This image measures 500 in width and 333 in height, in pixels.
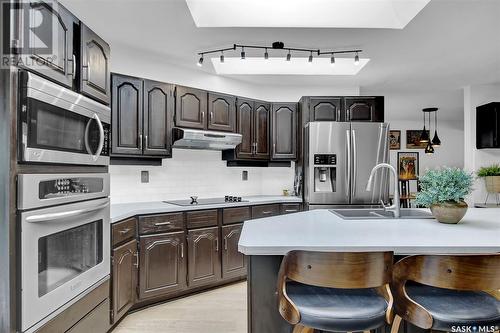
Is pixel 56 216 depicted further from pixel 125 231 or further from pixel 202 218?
pixel 202 218

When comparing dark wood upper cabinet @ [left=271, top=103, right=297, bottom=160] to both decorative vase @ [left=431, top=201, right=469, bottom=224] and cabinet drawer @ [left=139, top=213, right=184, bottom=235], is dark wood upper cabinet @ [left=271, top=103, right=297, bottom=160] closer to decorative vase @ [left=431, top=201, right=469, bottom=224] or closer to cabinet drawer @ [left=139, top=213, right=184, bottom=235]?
cabinet drawer @ [left=139, top=213, right=184, bottom=235]

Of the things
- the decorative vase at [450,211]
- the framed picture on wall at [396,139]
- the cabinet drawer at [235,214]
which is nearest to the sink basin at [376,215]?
the decorative vase at [450,211]

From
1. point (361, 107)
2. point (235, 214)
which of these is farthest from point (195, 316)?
point (361, 107)

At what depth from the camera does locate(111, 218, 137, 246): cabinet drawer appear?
A: 2365 mm

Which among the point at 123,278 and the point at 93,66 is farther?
the point at 123,278

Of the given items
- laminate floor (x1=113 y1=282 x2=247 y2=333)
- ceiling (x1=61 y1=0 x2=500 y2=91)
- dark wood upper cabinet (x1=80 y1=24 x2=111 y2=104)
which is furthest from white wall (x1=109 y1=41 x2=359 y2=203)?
dark wood upper cabinet (x1=80 y1=24 x2=111 y2=104)

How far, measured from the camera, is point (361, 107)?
4.20 metres

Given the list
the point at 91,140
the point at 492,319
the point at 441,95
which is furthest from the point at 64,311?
the point at 441,95

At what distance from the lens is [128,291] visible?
2596 millimetres

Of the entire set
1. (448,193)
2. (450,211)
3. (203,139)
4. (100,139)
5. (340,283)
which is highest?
(203,139)

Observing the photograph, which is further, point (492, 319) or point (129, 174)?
point (129, 174)

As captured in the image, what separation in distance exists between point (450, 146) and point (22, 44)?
9.31 meters

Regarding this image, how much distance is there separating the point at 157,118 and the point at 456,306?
287 centimetres

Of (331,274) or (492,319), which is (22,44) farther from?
(492,319)
